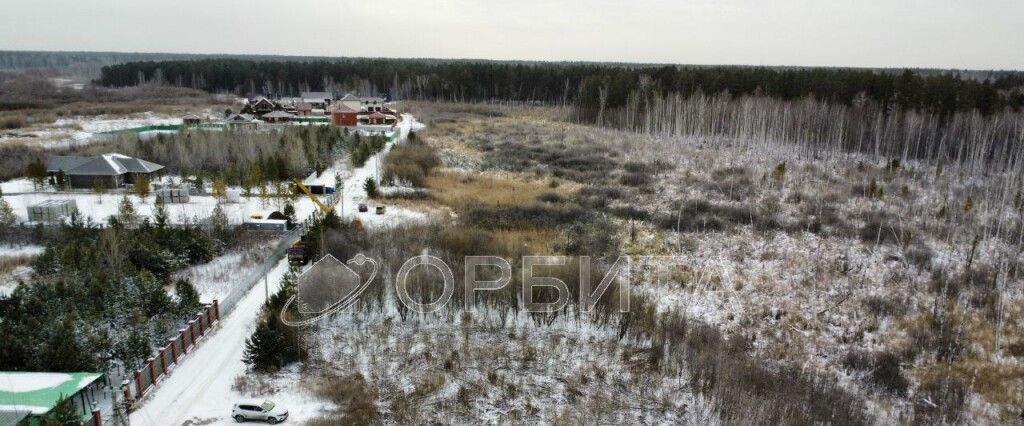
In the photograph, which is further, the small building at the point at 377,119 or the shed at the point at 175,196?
the small building at the point at 377,119

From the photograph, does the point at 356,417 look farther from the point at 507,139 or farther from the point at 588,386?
the point at 507,139

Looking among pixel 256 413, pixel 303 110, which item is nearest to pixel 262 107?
pixel 303 110

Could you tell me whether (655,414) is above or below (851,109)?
below

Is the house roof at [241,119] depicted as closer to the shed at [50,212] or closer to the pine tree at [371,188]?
the pine tree at [371,188]

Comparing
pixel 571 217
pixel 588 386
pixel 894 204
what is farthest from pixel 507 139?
pixel 588 386

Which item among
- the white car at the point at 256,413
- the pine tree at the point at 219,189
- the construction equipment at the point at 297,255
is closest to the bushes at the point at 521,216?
the construction equipment at the point at 297,255

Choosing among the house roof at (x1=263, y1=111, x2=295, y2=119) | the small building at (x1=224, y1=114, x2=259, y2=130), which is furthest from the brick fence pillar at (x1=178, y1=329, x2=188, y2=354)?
the house roof at (x1=263, y1=111, x2=295, y2=119)
